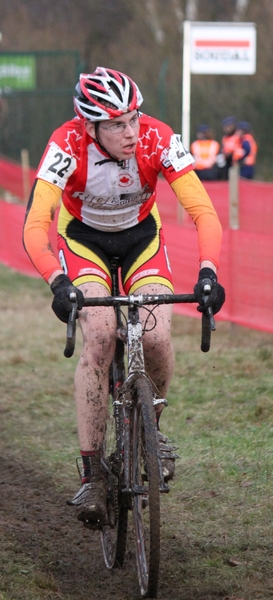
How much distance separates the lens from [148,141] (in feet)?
14.5

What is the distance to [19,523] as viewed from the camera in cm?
485

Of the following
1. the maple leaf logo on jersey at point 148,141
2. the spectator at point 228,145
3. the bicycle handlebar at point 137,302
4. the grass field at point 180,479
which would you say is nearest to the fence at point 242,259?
the grass field at point 180,479

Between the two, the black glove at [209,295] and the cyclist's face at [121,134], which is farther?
the cyclist's face at [121,134]

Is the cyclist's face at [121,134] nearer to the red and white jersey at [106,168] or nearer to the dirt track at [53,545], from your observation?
the red and white jersey at [106,168]

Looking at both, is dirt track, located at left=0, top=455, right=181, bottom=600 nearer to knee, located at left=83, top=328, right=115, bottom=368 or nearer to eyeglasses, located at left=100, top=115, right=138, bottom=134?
knee, located at left=83, top=328, right=115, bottom=368

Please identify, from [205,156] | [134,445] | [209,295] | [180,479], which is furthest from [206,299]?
[205,156]

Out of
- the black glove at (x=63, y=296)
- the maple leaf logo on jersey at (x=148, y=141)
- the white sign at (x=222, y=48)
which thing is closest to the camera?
the black glove at (x=63, y=296)

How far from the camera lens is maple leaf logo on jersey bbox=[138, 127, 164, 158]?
4.40 metres

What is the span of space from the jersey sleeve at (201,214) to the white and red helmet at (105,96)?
0.43 m

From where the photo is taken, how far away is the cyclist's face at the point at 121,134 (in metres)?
4.20

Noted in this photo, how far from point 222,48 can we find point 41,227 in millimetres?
10298

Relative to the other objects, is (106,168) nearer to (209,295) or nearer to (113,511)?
(209,295)

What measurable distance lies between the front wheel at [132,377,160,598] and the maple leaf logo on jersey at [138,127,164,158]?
116cm

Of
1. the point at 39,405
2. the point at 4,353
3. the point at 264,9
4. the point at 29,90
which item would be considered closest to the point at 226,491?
the point at 39,405
